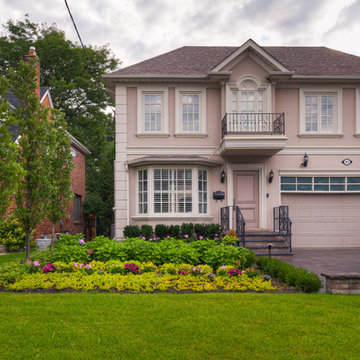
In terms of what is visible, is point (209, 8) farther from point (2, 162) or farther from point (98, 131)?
point (98, 131)

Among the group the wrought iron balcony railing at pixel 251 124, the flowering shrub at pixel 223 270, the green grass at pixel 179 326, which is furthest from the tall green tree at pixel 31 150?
the wrought iron balcony railing at pixel 251 124

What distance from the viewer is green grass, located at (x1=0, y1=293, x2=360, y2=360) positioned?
3.60 metres

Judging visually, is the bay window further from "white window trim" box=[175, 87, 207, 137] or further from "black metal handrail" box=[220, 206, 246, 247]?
"white window trim" box=[175, 87, 207, 137]

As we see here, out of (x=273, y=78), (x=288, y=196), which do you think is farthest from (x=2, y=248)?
(x=273, y=78)

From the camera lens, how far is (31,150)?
796cm

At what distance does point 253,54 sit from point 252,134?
276cm

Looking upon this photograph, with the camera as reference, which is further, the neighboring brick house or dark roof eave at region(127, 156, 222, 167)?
the neighboring brick house

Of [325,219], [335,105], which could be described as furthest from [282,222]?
[335,105]

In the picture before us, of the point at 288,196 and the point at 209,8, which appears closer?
the point at 209,8

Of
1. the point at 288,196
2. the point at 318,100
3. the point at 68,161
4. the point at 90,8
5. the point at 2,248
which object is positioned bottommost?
the point at 2,248

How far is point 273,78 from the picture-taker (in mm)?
12375

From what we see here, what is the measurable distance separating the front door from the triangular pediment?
3.48 meters

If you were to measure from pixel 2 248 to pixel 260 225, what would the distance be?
8605 millimetres

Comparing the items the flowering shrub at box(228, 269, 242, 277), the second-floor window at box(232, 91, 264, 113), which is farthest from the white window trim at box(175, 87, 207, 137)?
the flowering shrub at box(228, 269, 242, 277)
